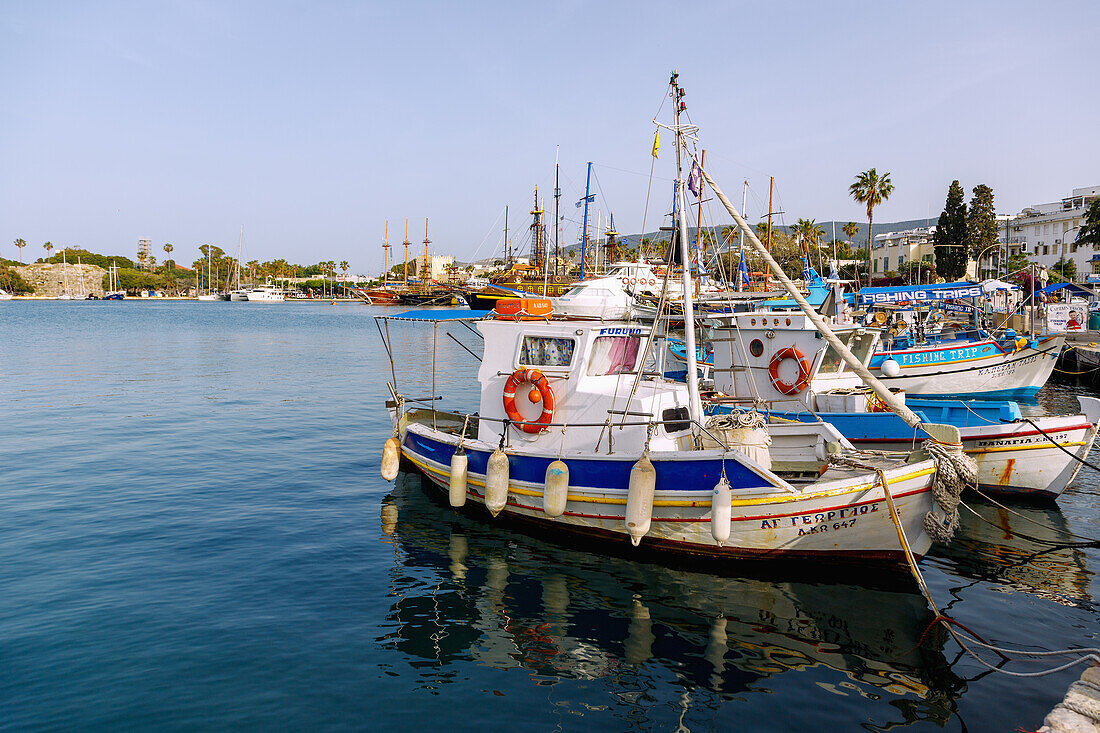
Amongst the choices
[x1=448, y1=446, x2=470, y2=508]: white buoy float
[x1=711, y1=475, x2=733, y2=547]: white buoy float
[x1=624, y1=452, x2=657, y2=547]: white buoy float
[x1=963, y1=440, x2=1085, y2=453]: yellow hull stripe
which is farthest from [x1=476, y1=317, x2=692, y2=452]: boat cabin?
[x1=963, y1=440, x2=1085, y2=453]: yellow hull stripe

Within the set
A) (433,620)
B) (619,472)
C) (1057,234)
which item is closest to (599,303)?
(619,472)

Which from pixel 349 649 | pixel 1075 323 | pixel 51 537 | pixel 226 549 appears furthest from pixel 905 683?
pixel 1075 323

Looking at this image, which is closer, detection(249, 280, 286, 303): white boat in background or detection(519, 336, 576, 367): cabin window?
detection(519, 336, 576, 367): cabin window

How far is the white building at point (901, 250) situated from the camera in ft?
270

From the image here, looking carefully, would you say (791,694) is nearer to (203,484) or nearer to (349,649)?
(349,649)

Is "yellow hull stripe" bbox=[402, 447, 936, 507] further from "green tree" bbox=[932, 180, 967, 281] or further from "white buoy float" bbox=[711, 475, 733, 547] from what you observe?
"green tree" bbox=[932, 180, 967, 281]

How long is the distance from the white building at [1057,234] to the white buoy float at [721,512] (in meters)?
65.9

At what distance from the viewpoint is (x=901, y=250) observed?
8600 centimetres

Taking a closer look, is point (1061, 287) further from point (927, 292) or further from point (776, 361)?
point (776, 361)

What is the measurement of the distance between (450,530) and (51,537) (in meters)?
6.98

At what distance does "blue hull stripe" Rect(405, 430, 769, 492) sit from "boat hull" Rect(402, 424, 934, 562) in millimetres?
15

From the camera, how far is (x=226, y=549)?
37.6 feet

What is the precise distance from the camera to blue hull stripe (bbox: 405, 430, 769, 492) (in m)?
9.78

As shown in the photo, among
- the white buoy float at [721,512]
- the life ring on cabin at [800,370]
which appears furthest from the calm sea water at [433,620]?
the life ring on cabin at [800,370]
